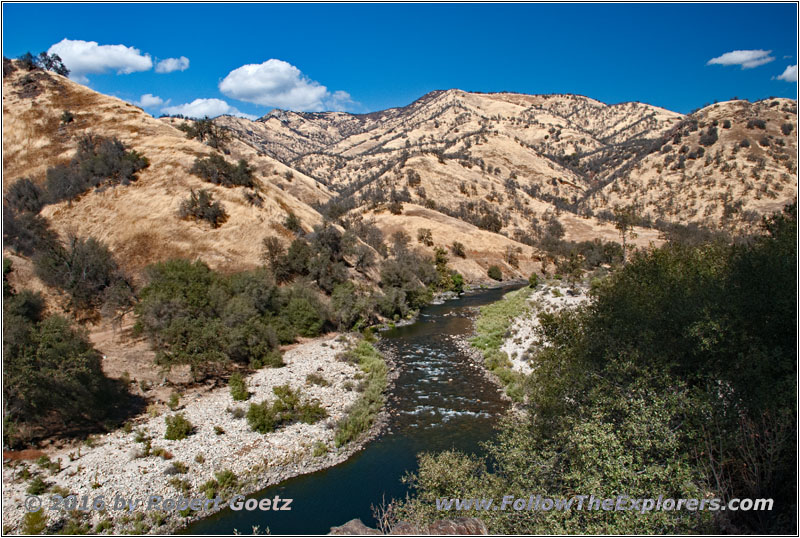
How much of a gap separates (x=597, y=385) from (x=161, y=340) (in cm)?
2541

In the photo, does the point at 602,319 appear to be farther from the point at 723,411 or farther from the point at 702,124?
the point at 702,124

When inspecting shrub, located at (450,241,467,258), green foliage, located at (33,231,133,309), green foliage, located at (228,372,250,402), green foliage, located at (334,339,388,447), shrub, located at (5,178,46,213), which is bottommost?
green foliage, located at (334,339,388,447)

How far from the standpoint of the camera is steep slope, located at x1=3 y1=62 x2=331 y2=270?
45156 mm

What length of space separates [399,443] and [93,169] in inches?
1999

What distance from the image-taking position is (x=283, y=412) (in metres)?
22.0

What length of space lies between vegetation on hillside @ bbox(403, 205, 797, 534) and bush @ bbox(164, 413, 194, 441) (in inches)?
452

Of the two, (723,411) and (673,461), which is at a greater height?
(723,411)

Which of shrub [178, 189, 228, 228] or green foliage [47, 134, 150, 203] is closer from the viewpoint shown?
shrub [178, 189, 228, 228]

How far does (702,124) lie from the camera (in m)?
115

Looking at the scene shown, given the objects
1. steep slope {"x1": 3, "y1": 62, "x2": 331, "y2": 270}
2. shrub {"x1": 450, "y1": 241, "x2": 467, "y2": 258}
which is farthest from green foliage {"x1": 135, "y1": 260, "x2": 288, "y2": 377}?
shrub {"x1": 450, "y1": 241, "x2": 467, "y2": 258}

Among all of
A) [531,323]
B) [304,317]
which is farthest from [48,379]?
[531,323]

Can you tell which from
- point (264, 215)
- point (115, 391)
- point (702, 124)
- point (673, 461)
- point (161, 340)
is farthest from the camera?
point (702, 124)

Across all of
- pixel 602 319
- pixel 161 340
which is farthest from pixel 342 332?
pixel 602 319

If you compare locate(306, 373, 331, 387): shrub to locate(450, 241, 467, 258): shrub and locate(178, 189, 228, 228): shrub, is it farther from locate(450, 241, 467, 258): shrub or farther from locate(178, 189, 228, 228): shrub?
locate(450, 241, 467, 258): shrub
